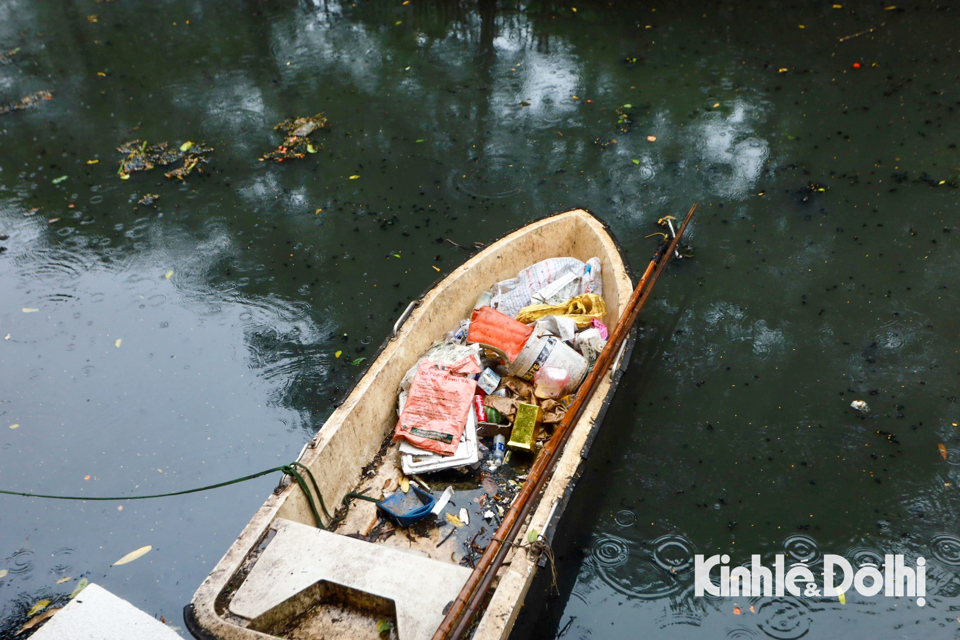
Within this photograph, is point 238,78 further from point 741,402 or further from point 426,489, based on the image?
point 741,402

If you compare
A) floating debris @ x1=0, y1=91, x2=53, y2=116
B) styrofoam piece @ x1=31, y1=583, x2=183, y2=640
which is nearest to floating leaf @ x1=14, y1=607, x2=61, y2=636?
styrofoam piece @ x1=31, y1=583, x2=183, y2=640

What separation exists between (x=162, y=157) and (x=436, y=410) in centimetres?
585

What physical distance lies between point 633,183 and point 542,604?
4732 mm

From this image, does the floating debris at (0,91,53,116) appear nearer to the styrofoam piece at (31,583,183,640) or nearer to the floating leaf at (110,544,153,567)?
the floating leaf at (110,544,153,567)

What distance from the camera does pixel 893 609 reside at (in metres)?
3.51

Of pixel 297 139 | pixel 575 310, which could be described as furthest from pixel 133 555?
pixel 297 139

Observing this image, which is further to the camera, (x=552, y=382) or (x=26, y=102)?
(x=26, y=102)

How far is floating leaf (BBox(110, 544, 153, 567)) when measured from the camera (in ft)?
13.0

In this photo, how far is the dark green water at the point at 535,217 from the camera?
3924 mm

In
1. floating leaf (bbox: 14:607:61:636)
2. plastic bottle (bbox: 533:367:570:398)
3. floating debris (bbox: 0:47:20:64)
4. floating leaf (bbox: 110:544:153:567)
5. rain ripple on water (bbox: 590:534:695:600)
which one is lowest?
floating leaf (bbox: 14:607:61:636)

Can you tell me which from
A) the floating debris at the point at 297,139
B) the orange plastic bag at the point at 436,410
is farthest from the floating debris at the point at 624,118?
the orange plastic bag at the point at 436,410

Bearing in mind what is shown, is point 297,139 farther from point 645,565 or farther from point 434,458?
point 645,565

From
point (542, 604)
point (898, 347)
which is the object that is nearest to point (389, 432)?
point (542, 604)

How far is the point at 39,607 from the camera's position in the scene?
148 inches
